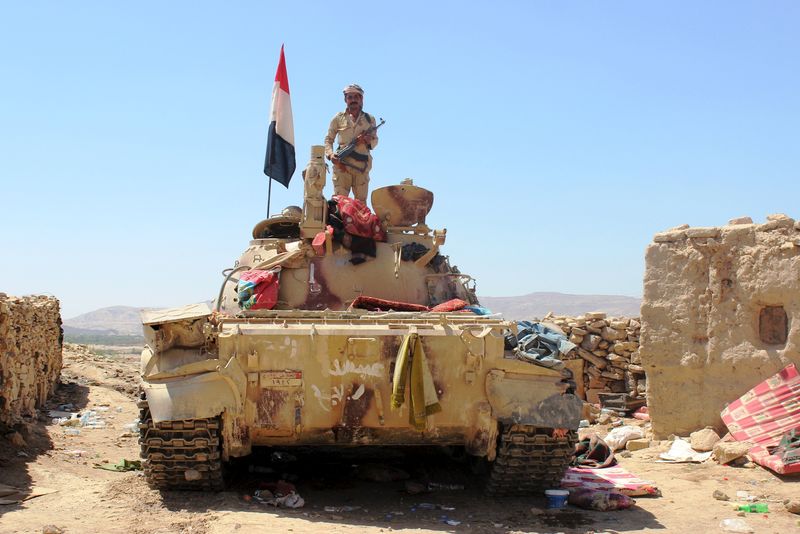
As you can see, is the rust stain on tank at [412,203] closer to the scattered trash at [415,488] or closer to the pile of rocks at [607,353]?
the scattered trash at [415,488]

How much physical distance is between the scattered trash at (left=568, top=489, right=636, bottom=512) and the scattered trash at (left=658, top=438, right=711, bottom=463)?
206 cm

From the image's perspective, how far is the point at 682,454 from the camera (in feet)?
28.6

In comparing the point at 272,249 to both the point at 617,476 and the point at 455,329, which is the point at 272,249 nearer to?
the point at 455,329

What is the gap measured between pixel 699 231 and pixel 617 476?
3.01 m

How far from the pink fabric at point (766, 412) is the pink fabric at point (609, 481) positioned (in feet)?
4.06

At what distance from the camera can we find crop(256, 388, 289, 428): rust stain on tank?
6156 millimetres

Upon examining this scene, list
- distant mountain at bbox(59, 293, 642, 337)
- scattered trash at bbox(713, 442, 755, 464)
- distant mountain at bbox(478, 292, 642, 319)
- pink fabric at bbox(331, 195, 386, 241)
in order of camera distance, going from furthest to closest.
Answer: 1. distant mountain at bbox(478, 292, 642, 319)
2. distant mountain at bbox(59, 293, 642, 337)
3. pink fabric at bbox(331, 195, 386, 241)
4. scattered trash at bbox(713, 442, 755, 464)

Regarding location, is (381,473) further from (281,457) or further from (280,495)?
(280,495)

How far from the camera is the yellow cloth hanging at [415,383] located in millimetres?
6070

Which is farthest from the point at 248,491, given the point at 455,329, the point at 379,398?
the point at 455,329

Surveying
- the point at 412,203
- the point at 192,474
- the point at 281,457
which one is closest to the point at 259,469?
the point at 281,457

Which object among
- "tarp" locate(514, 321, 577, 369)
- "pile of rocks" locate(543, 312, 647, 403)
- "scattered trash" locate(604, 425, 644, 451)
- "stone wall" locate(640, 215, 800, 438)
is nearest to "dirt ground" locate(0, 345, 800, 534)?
"scattered trash" locate(604, 425, 644, 451)

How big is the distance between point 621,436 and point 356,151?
4.31 m

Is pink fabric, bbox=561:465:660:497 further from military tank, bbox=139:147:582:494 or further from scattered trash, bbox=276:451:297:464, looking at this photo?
scattered trash, bbox=276:451:297:464
